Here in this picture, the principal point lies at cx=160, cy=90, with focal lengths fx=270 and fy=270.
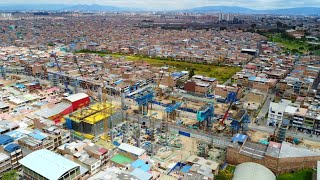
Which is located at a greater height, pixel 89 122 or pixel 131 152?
pixel 89 122

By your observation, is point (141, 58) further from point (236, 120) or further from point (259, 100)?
point (236, 120)

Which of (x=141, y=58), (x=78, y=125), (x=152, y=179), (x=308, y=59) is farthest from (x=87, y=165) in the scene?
(x=308, y=59)

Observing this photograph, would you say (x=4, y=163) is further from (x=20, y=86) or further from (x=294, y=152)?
(x=20, y=86)

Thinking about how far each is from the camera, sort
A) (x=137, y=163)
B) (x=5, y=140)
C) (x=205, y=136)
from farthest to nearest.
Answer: (x=205, y=136)
(x=5, y=140)
(x=137, y=163)

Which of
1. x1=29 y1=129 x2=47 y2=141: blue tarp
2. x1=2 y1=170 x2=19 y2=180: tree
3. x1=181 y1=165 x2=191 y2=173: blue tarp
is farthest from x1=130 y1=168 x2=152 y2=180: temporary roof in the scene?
x1=29 y1=129 x2=47 y2=141: blue tarp

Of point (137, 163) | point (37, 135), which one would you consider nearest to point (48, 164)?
point (37, 135)

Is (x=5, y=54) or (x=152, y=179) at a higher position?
(x=5, y=54)

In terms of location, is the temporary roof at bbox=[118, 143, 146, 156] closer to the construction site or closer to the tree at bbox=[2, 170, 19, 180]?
the construction site
